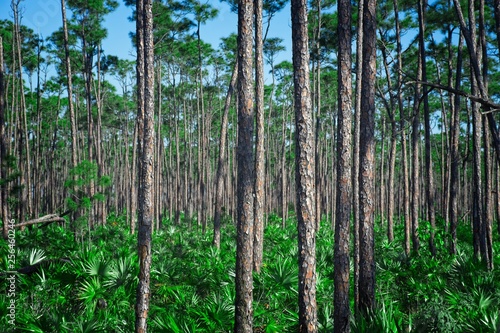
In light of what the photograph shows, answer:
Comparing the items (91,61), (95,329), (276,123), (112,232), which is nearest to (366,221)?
(95,329)

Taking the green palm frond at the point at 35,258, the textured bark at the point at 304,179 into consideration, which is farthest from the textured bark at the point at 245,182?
the green palm frond at the point at 35,258

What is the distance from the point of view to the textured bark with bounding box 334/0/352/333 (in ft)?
21.6

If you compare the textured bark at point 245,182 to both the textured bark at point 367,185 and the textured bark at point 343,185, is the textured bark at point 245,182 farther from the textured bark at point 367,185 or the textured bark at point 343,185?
the textured bark at point 367,185

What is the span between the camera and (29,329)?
6133mm

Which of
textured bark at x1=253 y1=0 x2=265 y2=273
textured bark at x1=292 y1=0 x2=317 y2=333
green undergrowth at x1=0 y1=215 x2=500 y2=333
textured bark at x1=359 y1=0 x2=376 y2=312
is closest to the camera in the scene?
green undergrowth at x1=0 y1=215 x2=500 y2=333

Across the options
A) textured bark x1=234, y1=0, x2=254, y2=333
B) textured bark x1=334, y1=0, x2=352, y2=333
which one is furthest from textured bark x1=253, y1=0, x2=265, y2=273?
textured bark x1=334, y1=0, x2=352, y2=333

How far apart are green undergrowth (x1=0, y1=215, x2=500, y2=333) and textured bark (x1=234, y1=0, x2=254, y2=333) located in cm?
40

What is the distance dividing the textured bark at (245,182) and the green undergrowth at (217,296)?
395 millimetres

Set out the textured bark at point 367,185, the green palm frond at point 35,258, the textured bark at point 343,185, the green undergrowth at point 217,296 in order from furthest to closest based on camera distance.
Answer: the green palm frond at point 35,258 → the textured bark at point 367,185 → the textured bark at point 343,185 → the green undergrowth at point 217,296

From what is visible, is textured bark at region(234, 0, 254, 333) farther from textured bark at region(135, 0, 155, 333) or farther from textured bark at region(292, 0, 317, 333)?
textured bark at region(135, 0, 155, 333)

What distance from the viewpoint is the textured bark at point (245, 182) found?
687cm

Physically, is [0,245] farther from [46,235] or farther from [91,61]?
[91,61]

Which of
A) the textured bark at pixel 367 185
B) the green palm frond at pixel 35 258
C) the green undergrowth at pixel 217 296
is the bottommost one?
the green undergrowth at pixel 217 296

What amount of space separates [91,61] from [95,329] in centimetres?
2282
